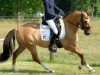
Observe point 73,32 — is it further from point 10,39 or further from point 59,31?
point 10,39

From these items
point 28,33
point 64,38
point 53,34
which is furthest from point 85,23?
point 28,33

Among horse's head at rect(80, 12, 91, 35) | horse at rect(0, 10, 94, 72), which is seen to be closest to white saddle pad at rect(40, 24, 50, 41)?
horse at rect(0, 10, 94, 72)

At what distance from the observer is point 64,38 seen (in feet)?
35.4

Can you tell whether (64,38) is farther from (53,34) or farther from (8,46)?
(8,46)

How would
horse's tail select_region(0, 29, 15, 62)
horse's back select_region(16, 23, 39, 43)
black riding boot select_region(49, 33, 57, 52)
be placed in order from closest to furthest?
black riding boot select_region(49, 33, 57, 52), horse's back select_region(16, 23, 39, 43), horse's tail select_region(0, 29, 15, 62)

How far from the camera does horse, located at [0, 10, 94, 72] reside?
10.6 m

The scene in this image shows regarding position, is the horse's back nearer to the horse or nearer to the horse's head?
the horse

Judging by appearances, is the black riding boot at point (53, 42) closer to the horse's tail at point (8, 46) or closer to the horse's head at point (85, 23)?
the horse's head at point (85, 23)

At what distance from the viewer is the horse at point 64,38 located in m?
10.6

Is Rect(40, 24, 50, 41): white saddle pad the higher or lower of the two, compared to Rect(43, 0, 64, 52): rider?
lower

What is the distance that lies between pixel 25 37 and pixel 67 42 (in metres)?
1.33

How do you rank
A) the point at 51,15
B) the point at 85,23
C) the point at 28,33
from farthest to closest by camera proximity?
1. the point at 28,33
2. the point at 51,15
3. the point at 85,23

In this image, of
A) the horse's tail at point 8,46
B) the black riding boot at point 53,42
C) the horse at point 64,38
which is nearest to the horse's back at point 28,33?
the horse at point 64,38

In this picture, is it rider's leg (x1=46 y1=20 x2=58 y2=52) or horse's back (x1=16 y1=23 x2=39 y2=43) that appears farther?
horse's back (x1=16 y1=23 x2=39 y2=43)
